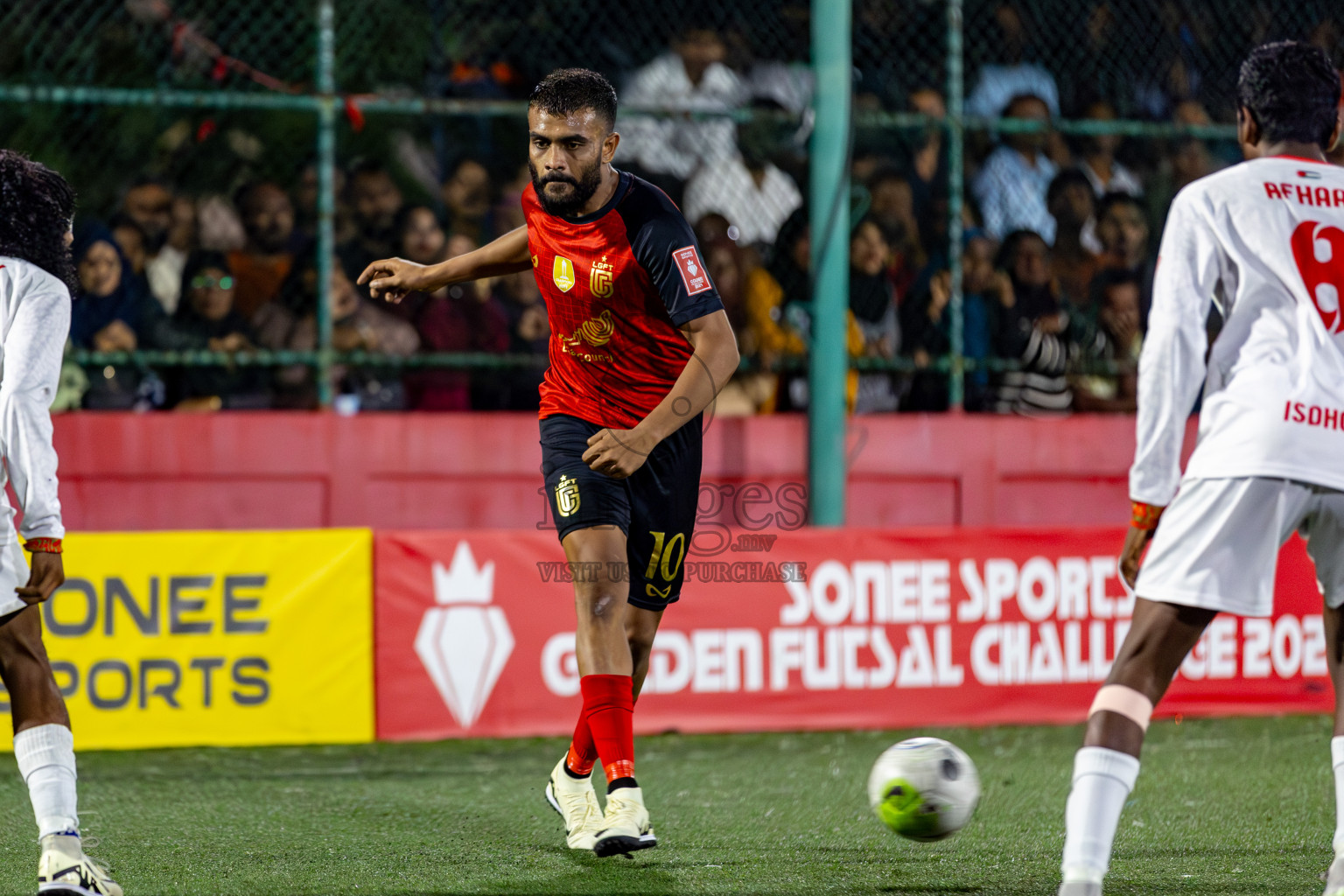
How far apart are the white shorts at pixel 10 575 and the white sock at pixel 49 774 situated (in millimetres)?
301

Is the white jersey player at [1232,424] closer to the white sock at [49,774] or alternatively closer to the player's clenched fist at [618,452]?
the player's clenched fist at [618,452]

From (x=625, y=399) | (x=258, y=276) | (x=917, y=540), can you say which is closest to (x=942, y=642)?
(x=917, y=540)

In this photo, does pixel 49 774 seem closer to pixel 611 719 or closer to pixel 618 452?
pixel 611 719

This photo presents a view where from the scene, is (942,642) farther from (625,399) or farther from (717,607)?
(625,399)

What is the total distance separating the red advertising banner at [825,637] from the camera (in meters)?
7.03

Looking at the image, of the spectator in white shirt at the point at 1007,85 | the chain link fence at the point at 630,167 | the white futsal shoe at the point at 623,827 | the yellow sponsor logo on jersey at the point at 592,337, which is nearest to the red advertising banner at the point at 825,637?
the chain link fence at the point at 630,167

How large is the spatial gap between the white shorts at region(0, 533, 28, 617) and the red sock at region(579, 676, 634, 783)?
1.53 m

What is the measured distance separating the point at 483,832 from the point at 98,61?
4.83 m

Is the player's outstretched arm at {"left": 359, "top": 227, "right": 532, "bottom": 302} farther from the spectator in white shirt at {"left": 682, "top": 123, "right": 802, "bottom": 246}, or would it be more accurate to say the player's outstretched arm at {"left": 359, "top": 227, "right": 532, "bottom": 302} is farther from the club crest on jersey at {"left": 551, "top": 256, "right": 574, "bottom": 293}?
the spectator in white shirt at {"left": 682, "top": 123, "right": 802, "bottom": 246}

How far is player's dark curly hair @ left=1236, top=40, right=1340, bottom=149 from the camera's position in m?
3.43

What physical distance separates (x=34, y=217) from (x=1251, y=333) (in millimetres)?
2730

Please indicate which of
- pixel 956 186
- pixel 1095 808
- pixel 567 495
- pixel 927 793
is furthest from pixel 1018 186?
pixel 1095 808

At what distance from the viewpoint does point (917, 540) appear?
7.47 metres

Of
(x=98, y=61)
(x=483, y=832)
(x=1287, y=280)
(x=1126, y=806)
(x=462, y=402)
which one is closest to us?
(x=1287, y=280)
